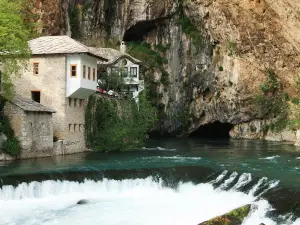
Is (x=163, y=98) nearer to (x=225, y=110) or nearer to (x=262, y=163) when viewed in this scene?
(x=225, y=110)

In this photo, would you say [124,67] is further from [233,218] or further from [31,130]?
[233,218]

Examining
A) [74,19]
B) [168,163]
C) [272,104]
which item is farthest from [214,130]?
[168,163]

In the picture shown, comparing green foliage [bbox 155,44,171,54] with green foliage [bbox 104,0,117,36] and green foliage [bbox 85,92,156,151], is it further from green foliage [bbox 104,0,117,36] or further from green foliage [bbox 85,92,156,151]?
green foliage [bbox 85,92,156,151]

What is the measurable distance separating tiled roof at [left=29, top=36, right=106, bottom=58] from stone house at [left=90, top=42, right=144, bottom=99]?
509 inches

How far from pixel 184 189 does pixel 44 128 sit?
12.0 m

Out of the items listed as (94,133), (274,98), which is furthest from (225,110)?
(94,133)

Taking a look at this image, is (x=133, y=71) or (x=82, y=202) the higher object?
(x=133, y=71)

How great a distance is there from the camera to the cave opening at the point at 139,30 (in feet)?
231

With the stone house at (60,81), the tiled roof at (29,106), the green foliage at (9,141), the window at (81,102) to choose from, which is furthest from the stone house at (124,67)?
the green foliage at (9,141)

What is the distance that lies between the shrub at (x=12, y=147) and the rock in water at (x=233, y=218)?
16.4 m

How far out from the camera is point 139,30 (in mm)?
71812

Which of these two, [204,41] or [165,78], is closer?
[204,41]

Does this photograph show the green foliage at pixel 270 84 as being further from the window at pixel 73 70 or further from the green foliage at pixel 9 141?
the green foliage at pixel 9 141

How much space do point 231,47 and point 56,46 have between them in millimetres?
28857
